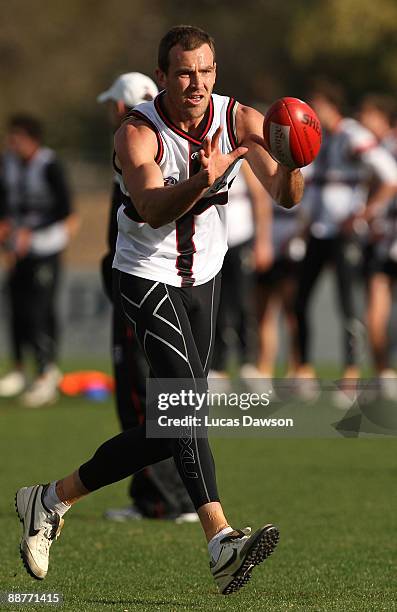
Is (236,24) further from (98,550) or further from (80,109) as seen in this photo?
(98,550)

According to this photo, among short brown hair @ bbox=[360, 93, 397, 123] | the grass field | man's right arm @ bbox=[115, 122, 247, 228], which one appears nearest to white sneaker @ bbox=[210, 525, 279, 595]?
the grass field

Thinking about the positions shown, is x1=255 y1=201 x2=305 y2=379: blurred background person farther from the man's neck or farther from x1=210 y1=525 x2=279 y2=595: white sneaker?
x1=210 y1=525 x2=279 y2=595: white sneaker

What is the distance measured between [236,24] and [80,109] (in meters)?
8.87

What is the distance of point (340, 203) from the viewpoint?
12.7m

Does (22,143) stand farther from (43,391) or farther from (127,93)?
(127,93)

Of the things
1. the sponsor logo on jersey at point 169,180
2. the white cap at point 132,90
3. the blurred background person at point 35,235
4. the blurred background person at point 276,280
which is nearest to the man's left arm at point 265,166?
the sponsor logo on jersey at point 169,180

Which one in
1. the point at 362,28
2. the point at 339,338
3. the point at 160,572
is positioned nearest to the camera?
the point at 160,572

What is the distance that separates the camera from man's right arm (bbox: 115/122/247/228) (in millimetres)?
5223

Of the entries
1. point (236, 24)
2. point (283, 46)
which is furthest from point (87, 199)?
point (236, 24)

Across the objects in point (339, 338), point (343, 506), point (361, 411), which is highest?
point (361, 411)

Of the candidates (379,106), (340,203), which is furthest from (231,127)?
(379,106)

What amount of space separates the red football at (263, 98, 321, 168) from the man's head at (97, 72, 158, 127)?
5.64 ft

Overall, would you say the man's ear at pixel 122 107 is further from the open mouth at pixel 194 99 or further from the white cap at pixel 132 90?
the open mouth at pixel 194 99

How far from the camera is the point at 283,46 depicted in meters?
49.0
